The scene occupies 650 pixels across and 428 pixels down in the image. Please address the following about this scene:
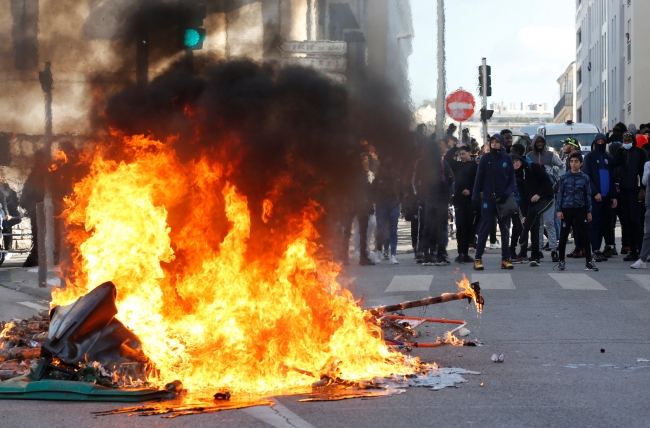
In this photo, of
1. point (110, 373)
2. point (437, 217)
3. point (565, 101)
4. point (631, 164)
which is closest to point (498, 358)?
point (110, 373)

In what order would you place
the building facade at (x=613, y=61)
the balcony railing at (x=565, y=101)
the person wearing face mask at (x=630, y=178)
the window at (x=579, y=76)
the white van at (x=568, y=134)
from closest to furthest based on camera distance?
the person wearing face mask at (x=630, y=178), the white van at (x=568, y=134), the building facade at (x=613, y=61), the window at (x=579, y=76), the balcony railing at (x=565, y=101)

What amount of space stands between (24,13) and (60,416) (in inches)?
200

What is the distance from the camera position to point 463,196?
15.5 m

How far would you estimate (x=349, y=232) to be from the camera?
14.1 m

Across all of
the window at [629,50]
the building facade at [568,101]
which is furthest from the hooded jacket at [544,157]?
the building facade at [568,101]

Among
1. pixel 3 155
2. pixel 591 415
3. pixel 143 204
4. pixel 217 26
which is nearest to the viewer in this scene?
pixel 591 415

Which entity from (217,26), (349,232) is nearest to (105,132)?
(217,26)

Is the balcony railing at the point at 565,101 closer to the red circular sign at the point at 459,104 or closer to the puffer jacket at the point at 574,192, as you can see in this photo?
the red circular sign at the point at 459,104

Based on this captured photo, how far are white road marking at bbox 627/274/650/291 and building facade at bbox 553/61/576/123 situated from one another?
81.9 m

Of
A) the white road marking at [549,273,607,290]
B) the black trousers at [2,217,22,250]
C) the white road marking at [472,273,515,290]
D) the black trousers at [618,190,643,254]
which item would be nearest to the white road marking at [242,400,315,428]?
the white road marking at [472,273,515,290]

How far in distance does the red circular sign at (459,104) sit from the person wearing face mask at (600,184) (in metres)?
3.80

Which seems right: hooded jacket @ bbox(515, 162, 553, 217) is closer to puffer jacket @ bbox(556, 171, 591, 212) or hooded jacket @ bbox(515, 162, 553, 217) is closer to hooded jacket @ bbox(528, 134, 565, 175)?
puffer jacket @ bbox(556, 171, 591, 212)

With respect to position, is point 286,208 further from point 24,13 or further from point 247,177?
point 24,13

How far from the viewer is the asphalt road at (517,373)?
5258 millimetres
